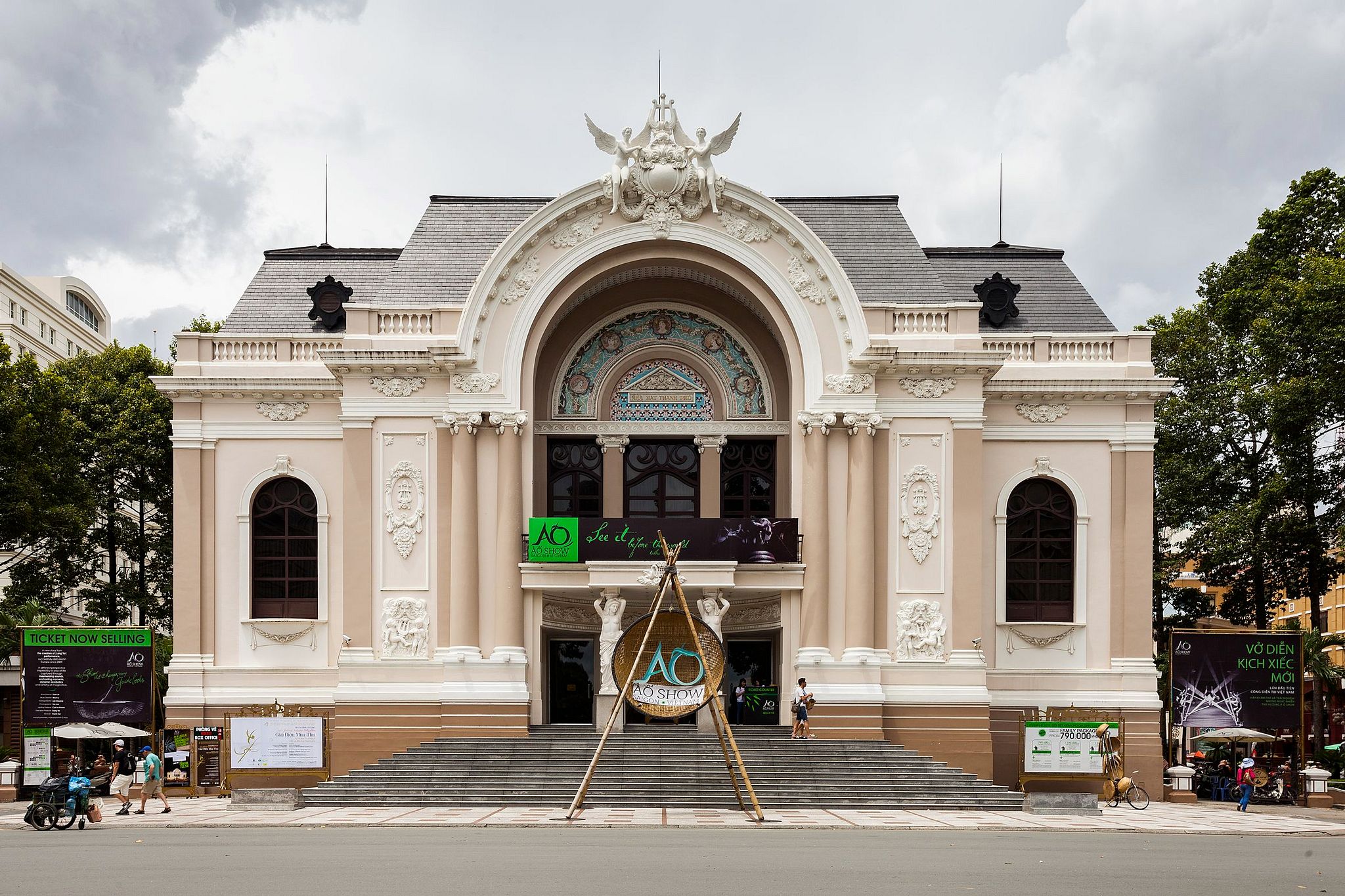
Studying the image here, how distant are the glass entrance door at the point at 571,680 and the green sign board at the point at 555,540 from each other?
4593mm

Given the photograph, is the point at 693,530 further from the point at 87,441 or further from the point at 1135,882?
the point at 87,441

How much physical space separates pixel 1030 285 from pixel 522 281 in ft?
49.6

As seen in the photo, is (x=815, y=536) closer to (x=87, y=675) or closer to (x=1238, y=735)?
(x=1238, y=735)

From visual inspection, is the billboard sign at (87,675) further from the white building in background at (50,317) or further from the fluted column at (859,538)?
the white building in background at (50,317)

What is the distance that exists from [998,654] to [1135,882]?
63.4ft

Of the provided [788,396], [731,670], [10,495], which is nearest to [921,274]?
[788,396]

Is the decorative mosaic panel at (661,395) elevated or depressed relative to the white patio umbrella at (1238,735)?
elevated

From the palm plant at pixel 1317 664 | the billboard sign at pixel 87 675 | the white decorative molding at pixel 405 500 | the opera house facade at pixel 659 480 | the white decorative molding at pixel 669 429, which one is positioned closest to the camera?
the billboard sign at pixel 87 675

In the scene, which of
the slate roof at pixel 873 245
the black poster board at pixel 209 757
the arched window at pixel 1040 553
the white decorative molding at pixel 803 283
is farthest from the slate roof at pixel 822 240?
the black poster board at pixel 209 757

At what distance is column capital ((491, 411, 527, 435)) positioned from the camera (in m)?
35.3

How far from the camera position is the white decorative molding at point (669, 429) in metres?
38.2

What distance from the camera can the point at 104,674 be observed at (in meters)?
34.7

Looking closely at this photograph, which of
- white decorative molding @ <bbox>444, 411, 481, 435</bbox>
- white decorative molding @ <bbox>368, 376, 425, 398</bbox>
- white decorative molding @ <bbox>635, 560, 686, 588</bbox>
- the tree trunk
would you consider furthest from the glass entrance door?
the tree trunk

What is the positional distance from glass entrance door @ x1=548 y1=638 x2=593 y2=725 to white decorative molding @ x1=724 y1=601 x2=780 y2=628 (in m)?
4.14
